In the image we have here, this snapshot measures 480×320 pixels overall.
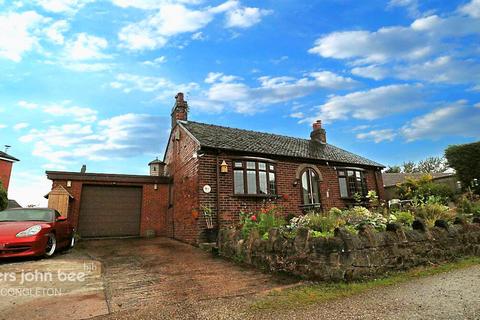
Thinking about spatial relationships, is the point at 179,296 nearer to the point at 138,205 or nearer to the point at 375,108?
the point at 138,205

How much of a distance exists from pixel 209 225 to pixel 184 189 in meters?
2.73

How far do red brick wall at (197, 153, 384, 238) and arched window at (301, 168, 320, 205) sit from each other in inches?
10.5

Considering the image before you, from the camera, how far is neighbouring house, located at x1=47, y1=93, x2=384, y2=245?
389 inches

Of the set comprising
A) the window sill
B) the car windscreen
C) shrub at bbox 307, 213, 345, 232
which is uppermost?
the window sill

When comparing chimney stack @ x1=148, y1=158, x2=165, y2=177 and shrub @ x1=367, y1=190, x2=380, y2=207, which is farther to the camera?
chimney stack @ x1=148, y1=158, x2=165, y2=177

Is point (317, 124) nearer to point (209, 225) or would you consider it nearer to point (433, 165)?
point (209, 225)

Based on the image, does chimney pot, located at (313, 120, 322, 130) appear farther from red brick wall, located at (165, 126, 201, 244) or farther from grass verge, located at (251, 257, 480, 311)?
grass verge, located at (251, 257, 480, 311)

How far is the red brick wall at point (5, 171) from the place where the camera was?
896 inches

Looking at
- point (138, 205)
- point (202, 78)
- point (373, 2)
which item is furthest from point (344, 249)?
point (138, 205)

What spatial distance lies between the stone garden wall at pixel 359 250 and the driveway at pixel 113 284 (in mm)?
437

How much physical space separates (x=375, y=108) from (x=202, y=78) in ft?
31.5

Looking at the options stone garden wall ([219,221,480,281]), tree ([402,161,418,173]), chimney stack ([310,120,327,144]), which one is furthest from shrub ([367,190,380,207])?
tree ([402,161,418,173])

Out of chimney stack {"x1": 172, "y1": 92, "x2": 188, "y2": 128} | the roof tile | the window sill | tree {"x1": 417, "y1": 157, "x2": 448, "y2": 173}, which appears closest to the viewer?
the window sill

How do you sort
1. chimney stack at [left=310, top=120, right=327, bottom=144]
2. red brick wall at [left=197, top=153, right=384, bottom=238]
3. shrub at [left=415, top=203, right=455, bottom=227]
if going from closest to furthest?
shrub at [left=415, top=203, right=455, bottom=227], red brick wall at [left=197, top=153, right=384, bottom=238], chimney stack at [left=310, top=120, right=327, bottom=144]
